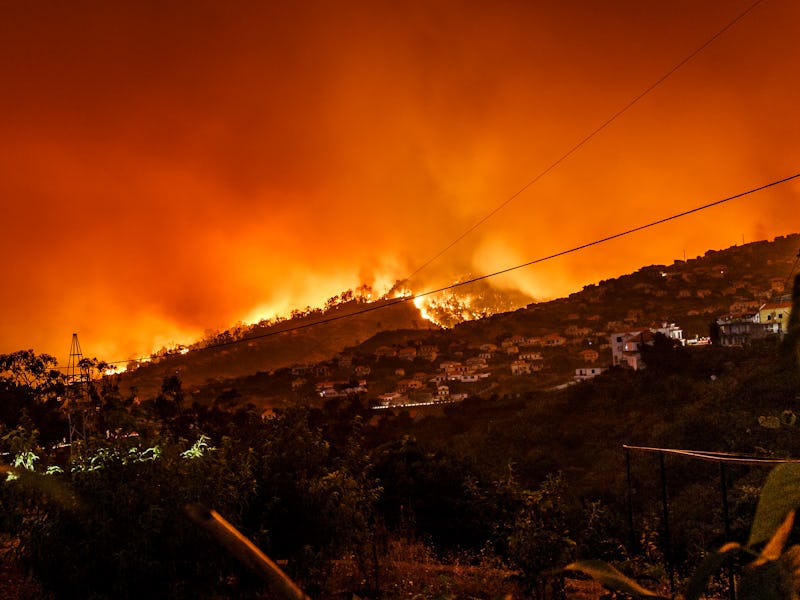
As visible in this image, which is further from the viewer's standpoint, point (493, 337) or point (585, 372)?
point (493, 337)

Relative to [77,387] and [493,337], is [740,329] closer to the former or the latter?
[493,337]

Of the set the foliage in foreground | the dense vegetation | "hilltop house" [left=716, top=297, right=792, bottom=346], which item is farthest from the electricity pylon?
"hilltop house" [left=716, top=297, right=792, bottom=346]

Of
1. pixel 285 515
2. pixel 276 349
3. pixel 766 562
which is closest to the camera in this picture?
pixel 766 562

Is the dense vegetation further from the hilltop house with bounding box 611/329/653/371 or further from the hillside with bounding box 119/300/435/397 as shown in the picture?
the hillside with bounding box 119/300/435/397

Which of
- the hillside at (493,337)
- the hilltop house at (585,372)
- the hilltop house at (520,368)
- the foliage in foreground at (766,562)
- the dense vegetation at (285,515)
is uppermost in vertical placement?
the hillside at (493,337)

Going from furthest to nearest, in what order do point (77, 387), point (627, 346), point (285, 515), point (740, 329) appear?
point (627, 346), point (740, 329), point (77, 387), point (285, 515)

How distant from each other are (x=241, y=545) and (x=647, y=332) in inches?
1693

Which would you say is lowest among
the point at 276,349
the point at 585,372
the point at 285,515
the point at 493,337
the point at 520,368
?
the point at 285,515

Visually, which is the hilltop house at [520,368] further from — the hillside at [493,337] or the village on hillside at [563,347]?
the hillside at [493,337]

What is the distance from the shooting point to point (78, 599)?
173 inches

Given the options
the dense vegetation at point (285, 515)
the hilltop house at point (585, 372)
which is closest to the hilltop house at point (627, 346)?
the hilltop house at point (585, 372)

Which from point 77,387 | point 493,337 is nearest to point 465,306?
point 493,337

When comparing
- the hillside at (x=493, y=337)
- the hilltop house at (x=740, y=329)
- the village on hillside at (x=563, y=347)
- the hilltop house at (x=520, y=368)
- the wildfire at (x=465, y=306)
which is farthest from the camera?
the wildfire at (x=465, y=306)

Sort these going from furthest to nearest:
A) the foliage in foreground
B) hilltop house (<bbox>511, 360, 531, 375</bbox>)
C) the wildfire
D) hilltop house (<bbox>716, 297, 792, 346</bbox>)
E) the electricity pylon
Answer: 1. the wildfire
2. hilltop house (<bbox>511, 360, 531, 375</bbox>)
3. hilltop house (<bbox>716, 297, 792, 346</bbox>)
4. the electricity pylon
5. the foliage in foreground
